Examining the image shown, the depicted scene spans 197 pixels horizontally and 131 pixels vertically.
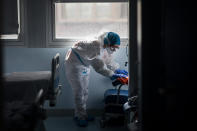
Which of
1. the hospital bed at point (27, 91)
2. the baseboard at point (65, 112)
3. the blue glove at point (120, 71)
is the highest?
the blue glove at point (120, 71)

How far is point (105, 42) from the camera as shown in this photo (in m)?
3.97

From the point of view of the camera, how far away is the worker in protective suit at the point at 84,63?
3.99 metres

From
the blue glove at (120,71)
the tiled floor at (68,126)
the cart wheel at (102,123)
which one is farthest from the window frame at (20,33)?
the cart wheel at (102,123)

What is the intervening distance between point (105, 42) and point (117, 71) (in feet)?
1.54

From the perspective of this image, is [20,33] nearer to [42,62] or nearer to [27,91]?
[42,62]

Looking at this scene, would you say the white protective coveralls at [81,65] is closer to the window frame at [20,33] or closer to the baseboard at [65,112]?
the baseboard at [65,112]

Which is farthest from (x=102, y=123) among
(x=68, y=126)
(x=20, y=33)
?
(x=20, y=33)

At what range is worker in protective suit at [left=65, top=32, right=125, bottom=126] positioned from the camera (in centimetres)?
399

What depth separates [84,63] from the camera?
13.3ft

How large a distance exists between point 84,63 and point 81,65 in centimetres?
5

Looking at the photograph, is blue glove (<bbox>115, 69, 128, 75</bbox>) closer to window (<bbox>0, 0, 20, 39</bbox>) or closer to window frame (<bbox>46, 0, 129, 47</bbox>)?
window frame (<bbox>46, 0, 129, 47</bbox>)
